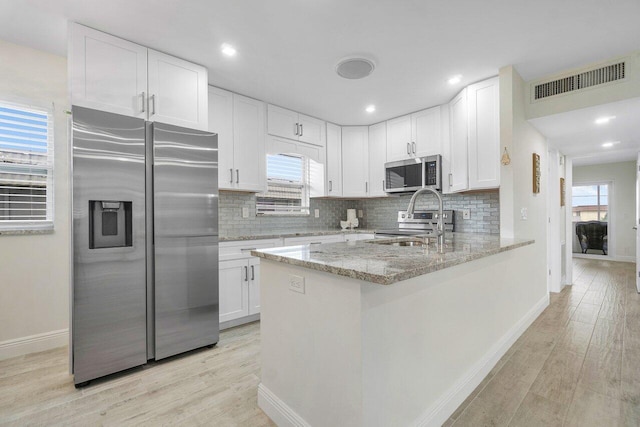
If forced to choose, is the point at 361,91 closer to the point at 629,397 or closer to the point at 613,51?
the point at 613,51

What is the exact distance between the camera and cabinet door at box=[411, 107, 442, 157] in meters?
3.74

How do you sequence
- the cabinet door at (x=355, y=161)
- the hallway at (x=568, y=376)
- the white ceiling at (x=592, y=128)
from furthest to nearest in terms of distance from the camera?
the cabinet door at (x=355, y=161) < the white ceiling at (x=592, y=128) < the hallway at (x=568, y=376)

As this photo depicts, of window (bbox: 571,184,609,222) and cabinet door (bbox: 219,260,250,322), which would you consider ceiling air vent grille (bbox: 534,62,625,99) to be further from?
window (bbox: 571,184,609,222)

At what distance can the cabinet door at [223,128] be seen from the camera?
3.10 m

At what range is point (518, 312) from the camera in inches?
106

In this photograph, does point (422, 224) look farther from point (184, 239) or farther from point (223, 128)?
point (184, 239)

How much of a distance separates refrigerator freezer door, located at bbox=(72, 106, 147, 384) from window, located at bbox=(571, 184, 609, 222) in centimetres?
939

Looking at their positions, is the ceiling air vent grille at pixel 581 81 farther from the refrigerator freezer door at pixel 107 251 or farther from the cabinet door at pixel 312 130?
the refrigerator freezer door at pixel 107 251

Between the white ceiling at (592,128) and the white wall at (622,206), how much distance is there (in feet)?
10.2

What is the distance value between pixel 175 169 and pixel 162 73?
2.67 feet

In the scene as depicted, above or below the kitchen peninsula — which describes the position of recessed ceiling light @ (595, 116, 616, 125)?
above

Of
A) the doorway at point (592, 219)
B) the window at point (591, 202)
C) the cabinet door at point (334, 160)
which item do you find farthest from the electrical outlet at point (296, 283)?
the window at point (591, 202)

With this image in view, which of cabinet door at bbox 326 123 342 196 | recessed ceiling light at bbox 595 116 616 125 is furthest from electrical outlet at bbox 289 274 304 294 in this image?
recessed ceiling light at bbox 595 116 616 125

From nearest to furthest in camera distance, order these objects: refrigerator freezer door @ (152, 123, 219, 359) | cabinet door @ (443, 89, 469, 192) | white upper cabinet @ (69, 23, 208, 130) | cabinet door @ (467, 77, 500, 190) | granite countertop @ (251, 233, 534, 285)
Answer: granite countertop @ (251, 233, 534, 285)
white upper cabinet @ (69, 23, 208, 130)
refrigerator freezer door @ (152, 123, 219, 359)
cabinet door @ (467, 77, 500, 190)
cabinet door @ (443, 89, 469, 192)
